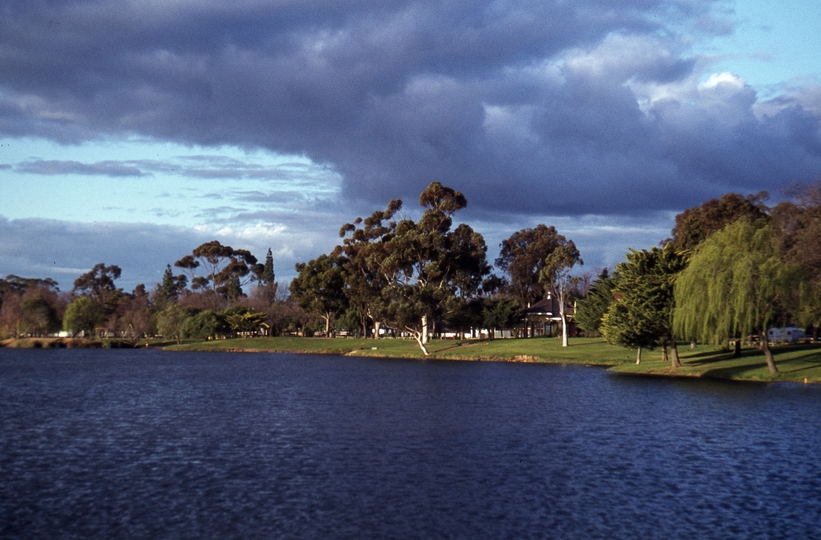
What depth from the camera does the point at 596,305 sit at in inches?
3310

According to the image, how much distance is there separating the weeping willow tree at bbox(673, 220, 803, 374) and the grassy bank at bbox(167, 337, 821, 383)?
10.2ft

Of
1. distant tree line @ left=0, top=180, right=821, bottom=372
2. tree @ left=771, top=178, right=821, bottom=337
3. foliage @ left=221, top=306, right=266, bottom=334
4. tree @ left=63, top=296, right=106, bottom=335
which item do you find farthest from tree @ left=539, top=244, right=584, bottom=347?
tree @ left=63, top=296, right=106, bottom=335

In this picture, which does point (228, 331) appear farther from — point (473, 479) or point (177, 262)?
point (473, 479)

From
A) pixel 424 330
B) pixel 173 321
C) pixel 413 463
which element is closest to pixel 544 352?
pixel 424 330

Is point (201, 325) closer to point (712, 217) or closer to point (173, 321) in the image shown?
point (173, 321)

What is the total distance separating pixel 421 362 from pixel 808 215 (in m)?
46.6

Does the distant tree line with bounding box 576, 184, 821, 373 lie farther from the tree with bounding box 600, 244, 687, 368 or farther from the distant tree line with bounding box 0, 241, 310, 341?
the distant tree line with bounding box 0, 241, 310, 341

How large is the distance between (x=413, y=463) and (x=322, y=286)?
325 feet

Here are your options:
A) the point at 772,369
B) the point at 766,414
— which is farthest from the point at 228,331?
the point at 766,414

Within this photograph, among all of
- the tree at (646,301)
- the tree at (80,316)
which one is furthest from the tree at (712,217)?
the tree at (80,316)

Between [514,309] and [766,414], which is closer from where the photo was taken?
→ [766,414]

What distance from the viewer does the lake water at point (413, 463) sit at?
20.1 m

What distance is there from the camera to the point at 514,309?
367 ft

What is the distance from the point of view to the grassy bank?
61.5 metres
